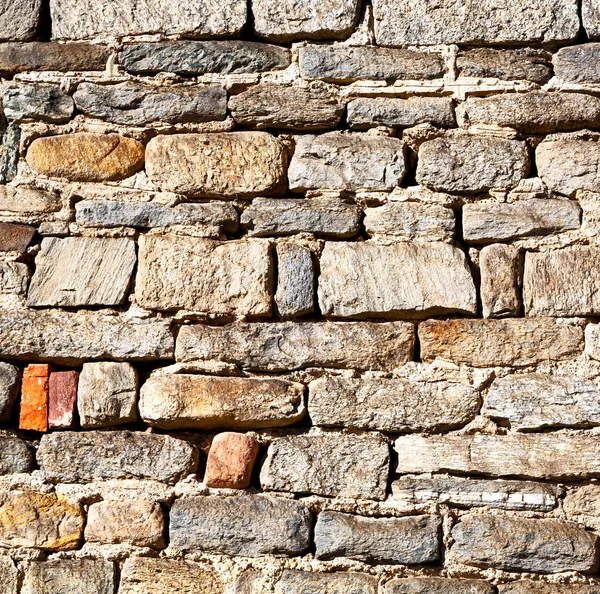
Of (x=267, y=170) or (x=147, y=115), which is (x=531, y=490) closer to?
(x=267, y=170)

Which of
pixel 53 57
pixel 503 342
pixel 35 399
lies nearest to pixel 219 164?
pixel 53 57

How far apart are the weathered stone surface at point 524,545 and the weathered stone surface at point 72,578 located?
0.91 meters

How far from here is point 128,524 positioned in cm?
224

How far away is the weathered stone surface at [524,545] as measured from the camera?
7.06 feet

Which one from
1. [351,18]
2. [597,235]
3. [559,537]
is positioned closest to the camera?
[559,537]

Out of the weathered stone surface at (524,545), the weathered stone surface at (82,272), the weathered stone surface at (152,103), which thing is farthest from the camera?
the weathered stone surface at (152,103)

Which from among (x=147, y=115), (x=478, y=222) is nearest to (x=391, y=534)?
(x=478, y=222)

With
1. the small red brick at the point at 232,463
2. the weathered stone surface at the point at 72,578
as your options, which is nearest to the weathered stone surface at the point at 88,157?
the small red brick at the point at 232,463

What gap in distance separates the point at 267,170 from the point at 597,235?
932 millimetres

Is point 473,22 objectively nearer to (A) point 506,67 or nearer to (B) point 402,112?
(A) point 506,67

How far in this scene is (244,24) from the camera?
8.25ft

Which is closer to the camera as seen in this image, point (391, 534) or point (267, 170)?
point (391, 534)

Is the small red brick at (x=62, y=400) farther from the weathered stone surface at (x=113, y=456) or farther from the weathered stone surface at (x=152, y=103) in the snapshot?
the weathered stone surface at (x=152, y=103)

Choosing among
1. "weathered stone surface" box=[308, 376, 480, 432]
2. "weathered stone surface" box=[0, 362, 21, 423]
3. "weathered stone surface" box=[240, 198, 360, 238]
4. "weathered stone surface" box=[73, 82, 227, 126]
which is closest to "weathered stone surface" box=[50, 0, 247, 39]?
"weathered stone surface" box=[73, 82, 227, 126]
